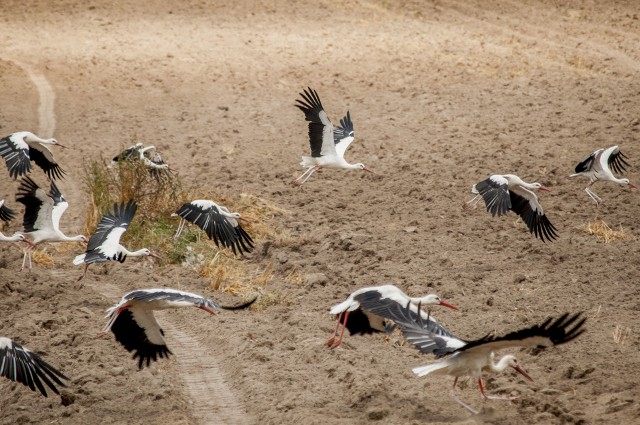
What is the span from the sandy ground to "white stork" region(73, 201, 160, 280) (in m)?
0.73

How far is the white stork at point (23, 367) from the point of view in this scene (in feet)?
26.1

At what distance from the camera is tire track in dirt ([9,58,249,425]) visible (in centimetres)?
875

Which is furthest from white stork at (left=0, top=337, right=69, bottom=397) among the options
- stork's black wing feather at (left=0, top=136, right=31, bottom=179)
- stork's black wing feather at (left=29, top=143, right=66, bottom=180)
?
stork's black wing feather at (left=29, top=143, right=66, bottom=180)

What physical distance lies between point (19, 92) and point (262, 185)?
24.0 feet

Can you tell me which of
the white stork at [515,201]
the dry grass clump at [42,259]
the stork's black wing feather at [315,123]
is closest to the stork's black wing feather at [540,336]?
the white stork at [515,201]

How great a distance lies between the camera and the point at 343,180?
16344 mm

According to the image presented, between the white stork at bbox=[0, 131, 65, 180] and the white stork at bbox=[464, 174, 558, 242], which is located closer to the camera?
the white stork at bbox=[464, 174, 558, 242]

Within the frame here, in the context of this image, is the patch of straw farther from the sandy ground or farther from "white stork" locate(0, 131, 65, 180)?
"white stork" locate(0, 131, 65, 180)

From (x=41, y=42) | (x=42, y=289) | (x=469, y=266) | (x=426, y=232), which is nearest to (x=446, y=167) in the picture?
(x=426, y=232)

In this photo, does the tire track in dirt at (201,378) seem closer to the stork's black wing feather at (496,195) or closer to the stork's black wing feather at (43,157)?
the stork's black wing feather at (43,157)

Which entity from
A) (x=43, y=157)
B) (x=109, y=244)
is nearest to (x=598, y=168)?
(x=109, y=244)

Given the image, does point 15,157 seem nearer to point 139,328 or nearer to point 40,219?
point 40,219

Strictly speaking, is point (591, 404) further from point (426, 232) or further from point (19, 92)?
point (19, 92)

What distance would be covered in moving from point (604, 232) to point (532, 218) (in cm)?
134
